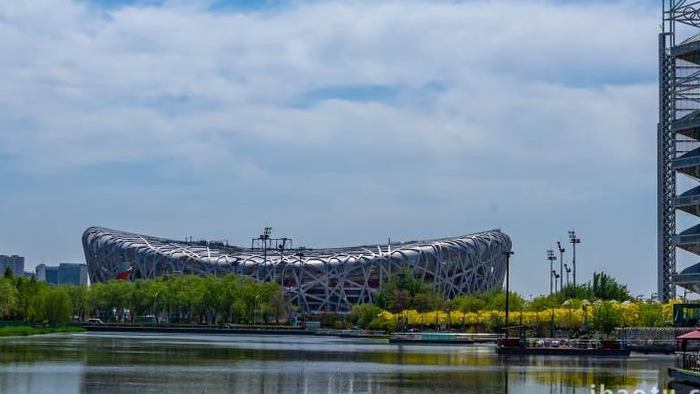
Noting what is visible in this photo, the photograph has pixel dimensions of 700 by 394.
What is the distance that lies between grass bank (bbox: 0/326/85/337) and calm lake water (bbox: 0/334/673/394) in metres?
28.2

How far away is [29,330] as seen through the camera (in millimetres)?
115500

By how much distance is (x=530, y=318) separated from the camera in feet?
417

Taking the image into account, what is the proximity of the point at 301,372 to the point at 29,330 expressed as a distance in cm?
6293

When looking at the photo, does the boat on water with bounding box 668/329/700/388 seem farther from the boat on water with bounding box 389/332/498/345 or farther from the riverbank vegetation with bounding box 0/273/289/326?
the riverbank vegetation with bounding box 0/273/289/326

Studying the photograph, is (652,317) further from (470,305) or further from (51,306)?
(51,306)

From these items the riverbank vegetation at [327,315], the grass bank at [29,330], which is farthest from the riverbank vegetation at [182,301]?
the grass bank at [29,330]

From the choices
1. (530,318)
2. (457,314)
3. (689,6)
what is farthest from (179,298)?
(689,6)

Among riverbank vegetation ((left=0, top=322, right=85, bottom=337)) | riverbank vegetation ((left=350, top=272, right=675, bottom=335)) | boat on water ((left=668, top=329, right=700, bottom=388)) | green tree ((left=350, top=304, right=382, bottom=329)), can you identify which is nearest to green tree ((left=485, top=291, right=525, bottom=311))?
riverbank vegetation ((left=350, top=272, right=675, bottom=335))

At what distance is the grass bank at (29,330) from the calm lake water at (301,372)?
2819 centimetres

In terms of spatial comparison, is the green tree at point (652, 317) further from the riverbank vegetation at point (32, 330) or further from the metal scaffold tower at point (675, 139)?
the riverbank vegetation at point (32, 330)

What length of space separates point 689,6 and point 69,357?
7551 cm

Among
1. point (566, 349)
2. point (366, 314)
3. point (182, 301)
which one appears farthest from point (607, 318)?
point (182, 301)

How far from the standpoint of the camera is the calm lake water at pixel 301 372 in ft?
161

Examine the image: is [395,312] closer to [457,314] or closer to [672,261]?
[457,314]
